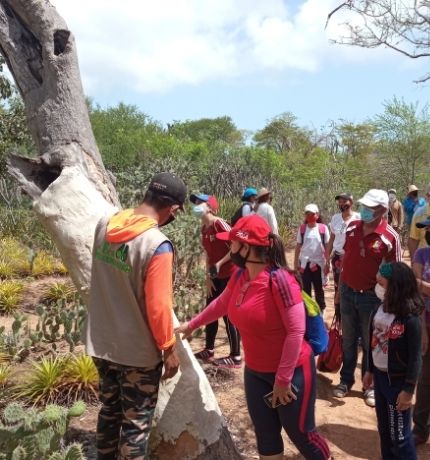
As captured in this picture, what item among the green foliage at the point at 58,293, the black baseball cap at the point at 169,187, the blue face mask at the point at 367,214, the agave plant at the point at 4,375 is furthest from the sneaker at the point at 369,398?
the green foliage at the point at 58,293

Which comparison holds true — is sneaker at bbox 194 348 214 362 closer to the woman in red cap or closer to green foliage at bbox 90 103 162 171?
the woman in red cap

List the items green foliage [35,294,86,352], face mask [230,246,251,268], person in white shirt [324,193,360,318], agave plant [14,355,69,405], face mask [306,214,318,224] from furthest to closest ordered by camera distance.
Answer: face mask [306,214,318,224] < person in white shirt [324,193,360,318] < green foliage [35,294,86,352] < agave plant [14,355,69,405] < face mask [230,246,251,268]

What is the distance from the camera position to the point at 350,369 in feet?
16.5

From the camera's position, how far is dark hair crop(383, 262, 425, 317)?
3.19 meters

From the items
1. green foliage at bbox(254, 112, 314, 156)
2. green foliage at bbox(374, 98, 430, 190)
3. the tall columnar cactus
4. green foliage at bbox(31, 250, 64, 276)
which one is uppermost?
green foliage at bbox(254, 112, 314, 156)

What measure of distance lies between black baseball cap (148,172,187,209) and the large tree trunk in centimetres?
85

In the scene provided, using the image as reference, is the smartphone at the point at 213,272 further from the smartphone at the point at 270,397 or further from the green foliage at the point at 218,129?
the green foliage at the point at 218,129

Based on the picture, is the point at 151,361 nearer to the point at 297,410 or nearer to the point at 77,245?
the point at 297,410

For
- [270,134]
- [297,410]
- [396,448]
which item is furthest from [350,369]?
[270,134]

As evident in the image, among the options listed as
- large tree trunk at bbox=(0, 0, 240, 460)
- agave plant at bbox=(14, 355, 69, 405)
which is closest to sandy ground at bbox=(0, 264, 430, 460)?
agave plant at bbox=(14, 355, 69, 405)

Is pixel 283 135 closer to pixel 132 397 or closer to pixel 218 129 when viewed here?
pixel 218 129

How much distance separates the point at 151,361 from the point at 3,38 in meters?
2.52

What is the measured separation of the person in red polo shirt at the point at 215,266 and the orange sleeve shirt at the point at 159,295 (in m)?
2.69

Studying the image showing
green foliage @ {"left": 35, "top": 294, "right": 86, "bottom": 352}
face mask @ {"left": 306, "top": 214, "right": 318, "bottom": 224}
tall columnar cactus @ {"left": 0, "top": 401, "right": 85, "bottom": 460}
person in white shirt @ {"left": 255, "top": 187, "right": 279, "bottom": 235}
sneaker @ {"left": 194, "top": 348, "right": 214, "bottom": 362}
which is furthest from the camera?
person in white shirt @ {"left": 255, "top": 187, "right": 279, "bottom": 235}
